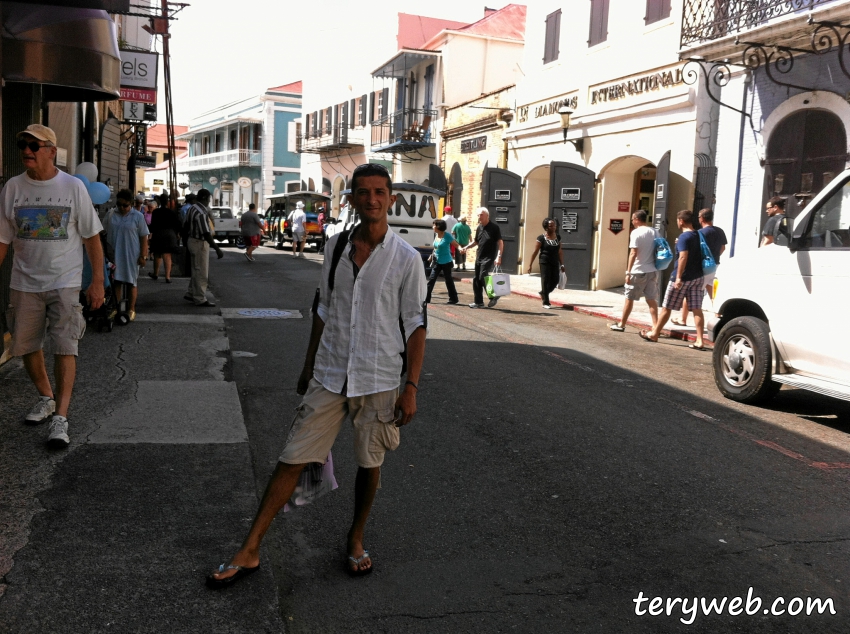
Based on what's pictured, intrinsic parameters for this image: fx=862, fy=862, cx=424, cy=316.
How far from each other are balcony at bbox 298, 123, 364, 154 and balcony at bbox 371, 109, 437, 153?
12.8ft

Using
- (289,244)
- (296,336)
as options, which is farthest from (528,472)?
(289,244)

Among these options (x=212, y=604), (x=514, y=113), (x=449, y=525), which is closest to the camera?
(x=212, y=604)

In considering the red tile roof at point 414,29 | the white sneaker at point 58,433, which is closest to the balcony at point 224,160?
the red tile roof at point 414,29

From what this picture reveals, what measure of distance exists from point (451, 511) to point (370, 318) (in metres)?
1.52

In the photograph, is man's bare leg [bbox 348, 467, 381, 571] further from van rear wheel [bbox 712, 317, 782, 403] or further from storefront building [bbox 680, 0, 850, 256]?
storefront building [bbox 680, 0, 850, 256]

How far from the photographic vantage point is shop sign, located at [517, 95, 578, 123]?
68.2ft

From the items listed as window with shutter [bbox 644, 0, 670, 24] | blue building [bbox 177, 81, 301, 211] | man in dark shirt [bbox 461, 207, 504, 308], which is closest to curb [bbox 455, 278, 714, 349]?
man in dark shirt [bbox 461, 207, 504, 308]

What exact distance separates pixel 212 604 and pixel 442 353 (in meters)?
6.52

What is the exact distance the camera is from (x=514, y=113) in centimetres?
2395

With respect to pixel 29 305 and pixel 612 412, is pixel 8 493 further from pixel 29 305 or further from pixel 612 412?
pixel 612 412

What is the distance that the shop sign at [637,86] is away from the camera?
16.7 metres

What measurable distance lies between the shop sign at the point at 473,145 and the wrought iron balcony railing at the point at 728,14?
37.2 ft

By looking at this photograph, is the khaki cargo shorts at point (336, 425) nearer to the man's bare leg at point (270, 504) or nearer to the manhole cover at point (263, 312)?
the man's bare leg at point (270, 504)

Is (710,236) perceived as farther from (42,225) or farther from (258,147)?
(258,147)
